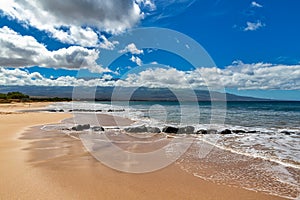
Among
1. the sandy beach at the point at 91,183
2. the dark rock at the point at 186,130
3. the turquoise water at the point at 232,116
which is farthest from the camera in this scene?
the turquoise water at the point at 232,116

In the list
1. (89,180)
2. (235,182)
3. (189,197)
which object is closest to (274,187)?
(235,182)

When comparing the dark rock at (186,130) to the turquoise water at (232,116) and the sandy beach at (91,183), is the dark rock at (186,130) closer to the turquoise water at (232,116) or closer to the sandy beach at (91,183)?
the turquoise water at (232,116)

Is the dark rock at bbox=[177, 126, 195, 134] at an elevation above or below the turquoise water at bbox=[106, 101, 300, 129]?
below

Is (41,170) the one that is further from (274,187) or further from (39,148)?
(274,187)

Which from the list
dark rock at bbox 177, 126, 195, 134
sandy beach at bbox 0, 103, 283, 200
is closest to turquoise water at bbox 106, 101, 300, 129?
dark rock at bbox 177, 126, 195, 134

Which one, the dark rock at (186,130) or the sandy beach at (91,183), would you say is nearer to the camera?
the sandy beach at (91,183)

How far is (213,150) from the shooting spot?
1100 centimetres

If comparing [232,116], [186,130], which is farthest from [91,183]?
[232,116]

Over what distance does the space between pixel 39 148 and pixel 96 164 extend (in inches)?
154

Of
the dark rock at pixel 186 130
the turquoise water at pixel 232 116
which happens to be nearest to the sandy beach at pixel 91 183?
the dark rock at pixel 186 130

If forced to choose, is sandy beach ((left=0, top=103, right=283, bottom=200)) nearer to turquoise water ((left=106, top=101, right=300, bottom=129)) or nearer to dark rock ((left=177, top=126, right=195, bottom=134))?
dark rock ((left=177, top=126, right=195, bottom=134))

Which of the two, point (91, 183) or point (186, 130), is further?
point (186, 130)

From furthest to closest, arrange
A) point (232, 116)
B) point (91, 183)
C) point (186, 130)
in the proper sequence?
1. point (232, 116)
2. point (186, 130)
3. point (91, 183)

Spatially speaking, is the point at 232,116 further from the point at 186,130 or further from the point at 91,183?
the point at 91,183
